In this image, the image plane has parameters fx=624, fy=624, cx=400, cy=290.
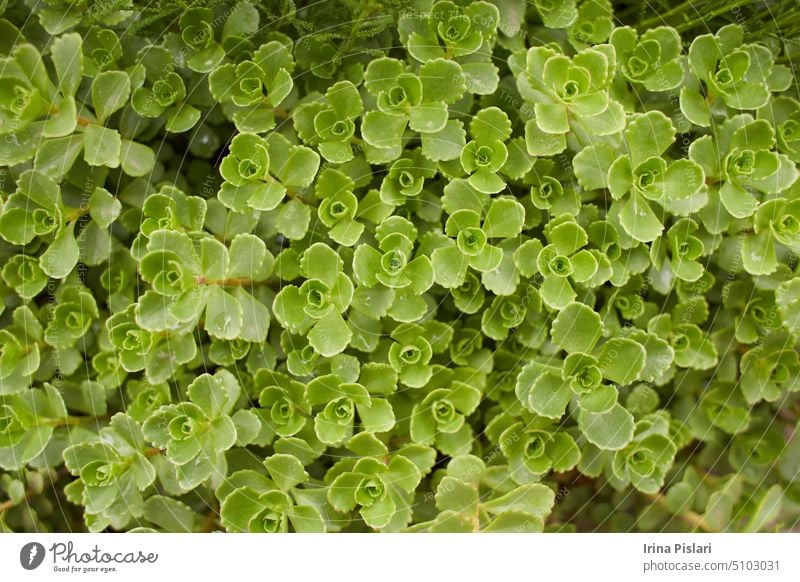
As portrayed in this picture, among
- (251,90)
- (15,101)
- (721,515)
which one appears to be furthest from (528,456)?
(15,101)

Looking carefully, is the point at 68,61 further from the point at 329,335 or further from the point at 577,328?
the point at 577,328

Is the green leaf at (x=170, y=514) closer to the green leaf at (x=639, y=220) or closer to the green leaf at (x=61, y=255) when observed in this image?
the green leaf at (x=61, y=255)

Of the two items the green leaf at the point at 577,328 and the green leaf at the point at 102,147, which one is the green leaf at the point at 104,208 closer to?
the green leaf at the point at 102,147

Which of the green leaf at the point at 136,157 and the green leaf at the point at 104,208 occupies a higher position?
the green leaf at the point at 136,157

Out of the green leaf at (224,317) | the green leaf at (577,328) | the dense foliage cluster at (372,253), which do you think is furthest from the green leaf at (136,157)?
the green leaf at (577,328)
